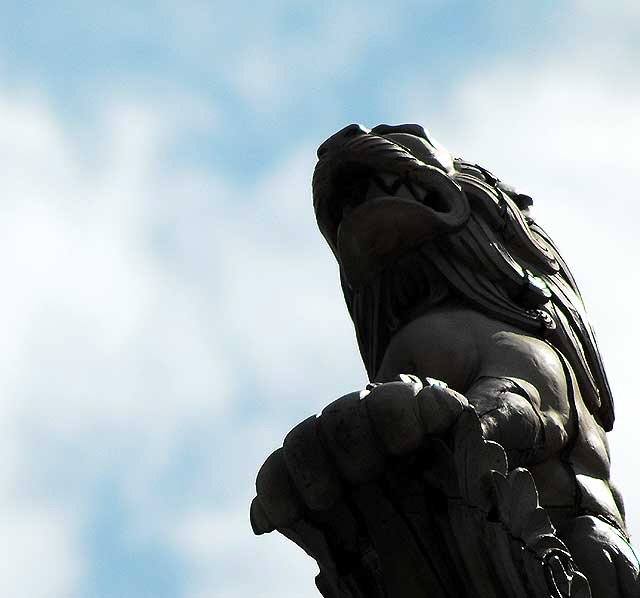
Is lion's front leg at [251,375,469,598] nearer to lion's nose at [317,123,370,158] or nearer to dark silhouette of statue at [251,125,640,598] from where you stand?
dark silhouette of statue at [251,125,640,598]

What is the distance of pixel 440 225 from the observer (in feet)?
22.5

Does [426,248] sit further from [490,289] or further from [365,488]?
[365,488]

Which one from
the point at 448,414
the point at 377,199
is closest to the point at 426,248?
the point at 377,199

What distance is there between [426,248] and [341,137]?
57cm

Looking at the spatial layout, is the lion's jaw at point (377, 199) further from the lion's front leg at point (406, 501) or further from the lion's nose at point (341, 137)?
the lion's front leg at point (406, 501)

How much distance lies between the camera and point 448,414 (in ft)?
18.2

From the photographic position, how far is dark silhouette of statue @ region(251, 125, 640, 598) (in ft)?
18.0

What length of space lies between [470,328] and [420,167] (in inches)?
30.2

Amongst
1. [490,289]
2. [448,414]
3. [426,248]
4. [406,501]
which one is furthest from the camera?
[426,248]

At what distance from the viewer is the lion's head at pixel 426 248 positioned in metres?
6.82

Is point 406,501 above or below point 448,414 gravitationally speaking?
below

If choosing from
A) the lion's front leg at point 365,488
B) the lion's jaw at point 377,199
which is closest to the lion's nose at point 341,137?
the lion's jaw at point 377,199

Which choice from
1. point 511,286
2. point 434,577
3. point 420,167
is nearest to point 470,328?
point 511,286

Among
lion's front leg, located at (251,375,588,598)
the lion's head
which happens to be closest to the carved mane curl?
the lion's head
